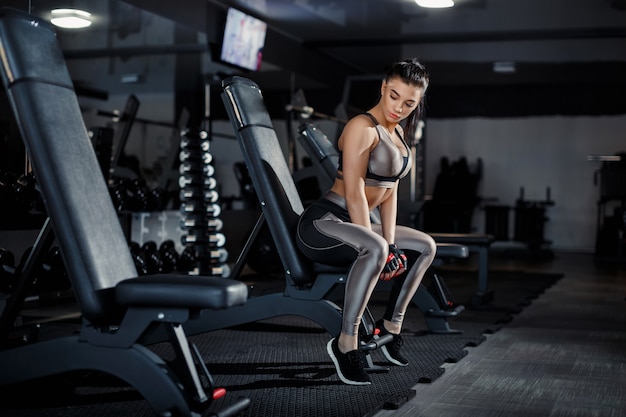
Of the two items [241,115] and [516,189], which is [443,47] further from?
[241,115]

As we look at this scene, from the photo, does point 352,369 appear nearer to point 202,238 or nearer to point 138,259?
point 138,259

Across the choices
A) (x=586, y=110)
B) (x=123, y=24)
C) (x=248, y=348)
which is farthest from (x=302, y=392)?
(x=586, y=110)

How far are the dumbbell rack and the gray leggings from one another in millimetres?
2421

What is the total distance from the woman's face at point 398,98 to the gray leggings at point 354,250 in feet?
1.22

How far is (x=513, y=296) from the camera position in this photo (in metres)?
5.68

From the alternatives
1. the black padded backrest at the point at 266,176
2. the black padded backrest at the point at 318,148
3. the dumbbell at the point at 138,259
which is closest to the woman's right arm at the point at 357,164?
the black padded backrest at the point at 266,176

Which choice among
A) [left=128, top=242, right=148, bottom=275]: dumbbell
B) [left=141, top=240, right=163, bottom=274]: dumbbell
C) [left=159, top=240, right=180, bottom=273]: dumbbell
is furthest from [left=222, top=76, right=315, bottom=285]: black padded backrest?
[left=159, top=240, right=180, bottom=273]: dumbbell

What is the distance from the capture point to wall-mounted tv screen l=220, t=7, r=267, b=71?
274 inches

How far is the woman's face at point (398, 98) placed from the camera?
281 cm

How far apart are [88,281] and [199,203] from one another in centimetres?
336

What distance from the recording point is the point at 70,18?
5371 millimetres

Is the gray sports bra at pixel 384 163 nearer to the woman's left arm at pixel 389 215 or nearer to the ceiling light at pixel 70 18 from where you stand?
the woman's left arm at pixel 389 215

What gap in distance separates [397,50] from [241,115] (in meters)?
7.14

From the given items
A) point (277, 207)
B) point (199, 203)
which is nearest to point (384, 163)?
point (277, 207)
